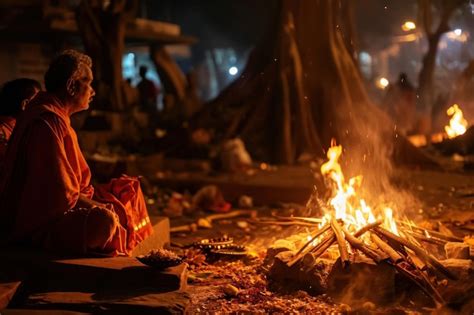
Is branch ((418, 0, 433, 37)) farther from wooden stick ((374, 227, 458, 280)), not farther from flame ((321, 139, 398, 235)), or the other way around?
wooden stick ((374, 227, 458, 280))

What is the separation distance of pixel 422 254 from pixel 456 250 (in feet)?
1.65

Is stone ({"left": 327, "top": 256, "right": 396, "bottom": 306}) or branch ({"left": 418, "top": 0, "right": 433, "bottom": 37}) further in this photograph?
branch ({"left": 418, "top": 0, "right": 433, "bottom": 37})

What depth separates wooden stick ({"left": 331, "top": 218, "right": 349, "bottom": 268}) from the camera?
4590mm

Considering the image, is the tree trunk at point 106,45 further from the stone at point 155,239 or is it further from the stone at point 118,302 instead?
the stone at point 118,302

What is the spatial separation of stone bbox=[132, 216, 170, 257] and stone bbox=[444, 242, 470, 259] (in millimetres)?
2721

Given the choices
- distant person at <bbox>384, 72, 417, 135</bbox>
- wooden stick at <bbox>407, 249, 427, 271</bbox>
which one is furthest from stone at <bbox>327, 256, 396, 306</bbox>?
distant person at <bbox>384, 72, 417, 135</bbox>

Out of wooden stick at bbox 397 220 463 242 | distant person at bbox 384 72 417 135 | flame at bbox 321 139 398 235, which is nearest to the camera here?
wooden stick at bbox 397 220 463 242

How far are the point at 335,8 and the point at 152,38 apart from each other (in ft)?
34.8

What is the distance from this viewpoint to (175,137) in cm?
1231

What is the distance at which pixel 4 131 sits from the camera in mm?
5016

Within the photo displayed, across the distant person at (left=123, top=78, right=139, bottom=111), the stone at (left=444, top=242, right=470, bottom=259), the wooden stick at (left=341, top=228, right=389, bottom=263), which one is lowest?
the stone at (left=444, top=242, right=470, bottom=259)

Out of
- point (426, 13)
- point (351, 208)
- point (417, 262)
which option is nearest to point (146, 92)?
point (426, 13)

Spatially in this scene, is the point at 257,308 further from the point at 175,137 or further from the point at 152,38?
the point at 152,38

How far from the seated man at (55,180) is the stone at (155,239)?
57 centimetres
